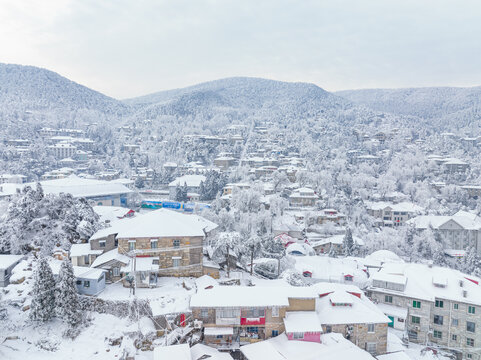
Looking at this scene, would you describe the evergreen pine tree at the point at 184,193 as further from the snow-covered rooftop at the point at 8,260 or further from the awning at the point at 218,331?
the awning at the point at 218,331

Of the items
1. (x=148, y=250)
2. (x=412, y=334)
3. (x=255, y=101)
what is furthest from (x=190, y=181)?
(x=255, y=101)

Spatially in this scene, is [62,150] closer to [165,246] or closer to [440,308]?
[165,246]

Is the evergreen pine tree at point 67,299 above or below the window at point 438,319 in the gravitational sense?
above

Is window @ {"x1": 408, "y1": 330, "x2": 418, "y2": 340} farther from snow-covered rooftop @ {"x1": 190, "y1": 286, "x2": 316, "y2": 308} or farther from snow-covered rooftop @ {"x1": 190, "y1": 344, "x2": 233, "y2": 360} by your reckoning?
snow-covered rooftop @ {"x1": 190, "y1": 344, "x2": 233, "y2": 360}

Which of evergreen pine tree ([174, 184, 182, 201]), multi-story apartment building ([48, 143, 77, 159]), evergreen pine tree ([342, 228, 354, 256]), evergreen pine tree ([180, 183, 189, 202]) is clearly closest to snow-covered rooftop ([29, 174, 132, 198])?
evergreen pine tree ([174, 184, 182, 201])

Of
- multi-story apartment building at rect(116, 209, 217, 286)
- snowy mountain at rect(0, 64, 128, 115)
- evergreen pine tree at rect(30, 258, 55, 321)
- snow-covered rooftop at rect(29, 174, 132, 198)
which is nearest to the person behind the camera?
evergreen pine tree at rect(30, 258, 55, 321)

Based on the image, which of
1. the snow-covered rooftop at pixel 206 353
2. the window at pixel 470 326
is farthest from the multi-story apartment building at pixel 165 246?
the window at pixel 470 326

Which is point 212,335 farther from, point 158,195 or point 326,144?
point 326,144
